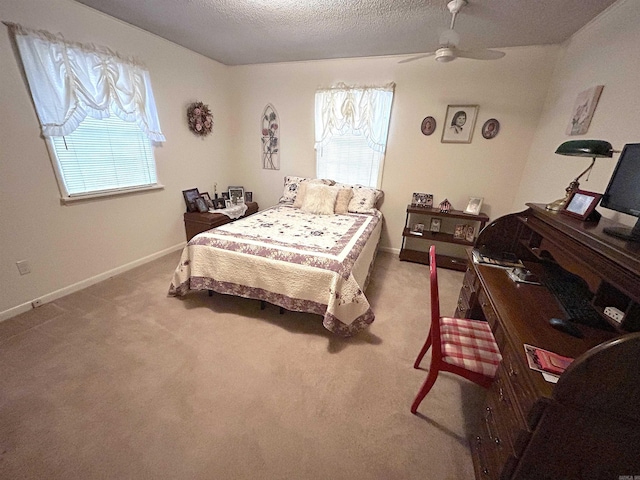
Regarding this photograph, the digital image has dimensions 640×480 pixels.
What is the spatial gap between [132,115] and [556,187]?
13.6 feet

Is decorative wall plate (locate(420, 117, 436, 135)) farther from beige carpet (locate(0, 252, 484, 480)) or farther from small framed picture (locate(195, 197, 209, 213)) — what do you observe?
small framed picture (locate(195, 197, 209, 213))

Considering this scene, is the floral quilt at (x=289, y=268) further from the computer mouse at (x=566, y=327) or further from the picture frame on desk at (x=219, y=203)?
the picture frame on desk at (x=219, y=203)

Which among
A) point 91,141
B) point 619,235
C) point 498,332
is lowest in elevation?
point 498,332

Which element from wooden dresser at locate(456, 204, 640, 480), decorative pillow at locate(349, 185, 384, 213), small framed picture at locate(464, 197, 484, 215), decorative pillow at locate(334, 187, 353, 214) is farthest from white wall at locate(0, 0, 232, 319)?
small framed picture at locate(464, 197, 484, 215)

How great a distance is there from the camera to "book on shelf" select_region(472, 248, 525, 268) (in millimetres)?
1646

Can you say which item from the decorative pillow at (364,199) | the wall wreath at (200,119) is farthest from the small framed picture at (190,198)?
the decorative pillow at (364,199)

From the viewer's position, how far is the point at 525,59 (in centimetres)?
270

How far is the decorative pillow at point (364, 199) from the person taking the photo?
3344 millimetres

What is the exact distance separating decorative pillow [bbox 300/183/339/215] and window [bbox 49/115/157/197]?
6.10 feet

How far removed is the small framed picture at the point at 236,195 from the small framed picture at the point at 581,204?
3697 mm

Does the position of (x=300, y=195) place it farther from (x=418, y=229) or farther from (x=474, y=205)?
(x=474, y=205)

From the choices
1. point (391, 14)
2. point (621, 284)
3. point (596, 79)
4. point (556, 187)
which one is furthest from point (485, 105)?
point (621, 284)

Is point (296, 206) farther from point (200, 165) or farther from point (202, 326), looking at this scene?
point (202, 326)

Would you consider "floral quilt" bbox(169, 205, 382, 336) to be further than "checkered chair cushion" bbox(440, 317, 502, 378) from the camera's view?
Yes
